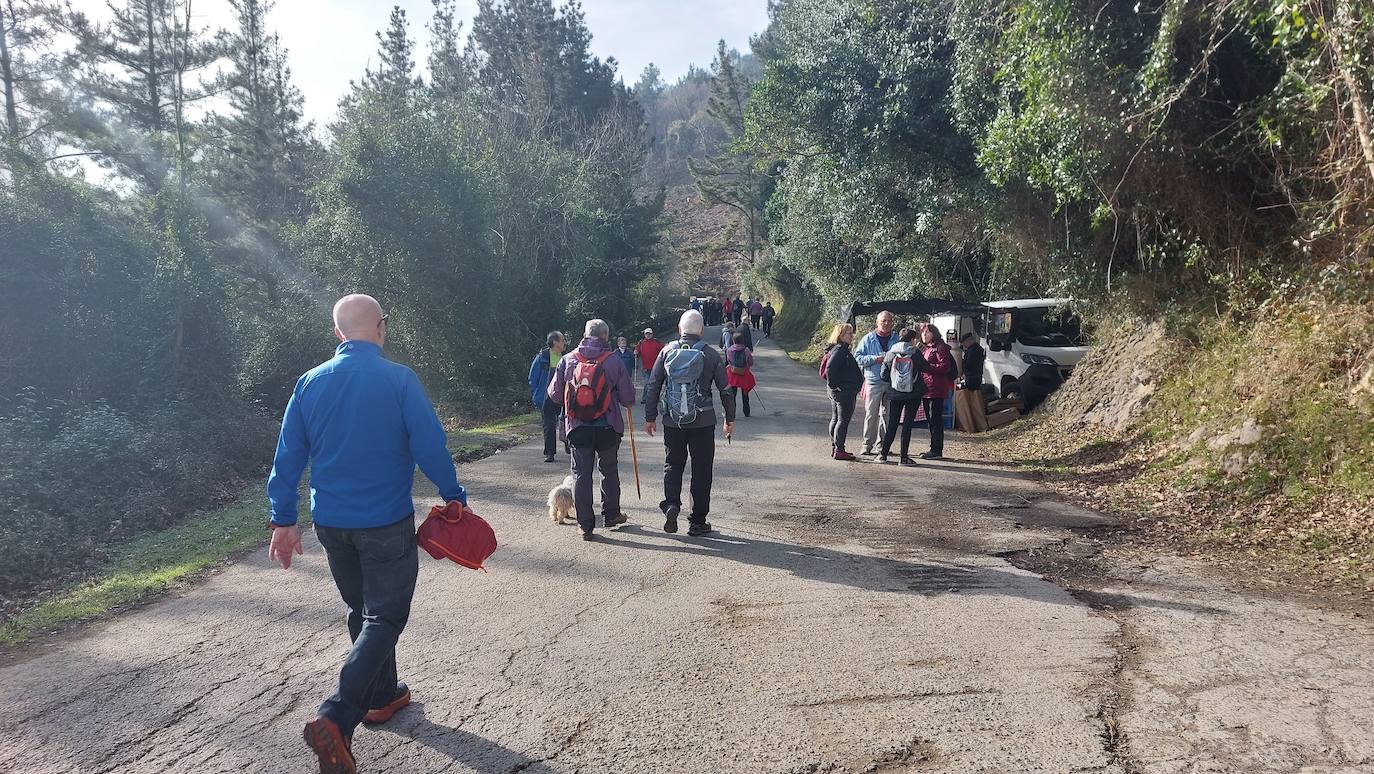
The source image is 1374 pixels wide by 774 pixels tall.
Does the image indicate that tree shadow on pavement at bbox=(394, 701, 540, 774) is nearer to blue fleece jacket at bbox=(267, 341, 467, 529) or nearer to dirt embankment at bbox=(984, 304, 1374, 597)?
blue fleece jacket at bbox=(267, 341, 467, 529)

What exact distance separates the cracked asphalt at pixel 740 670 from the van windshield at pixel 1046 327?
9289 mm

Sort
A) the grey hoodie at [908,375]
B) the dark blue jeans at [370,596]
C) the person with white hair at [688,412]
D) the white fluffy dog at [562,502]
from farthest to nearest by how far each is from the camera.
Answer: the grey hoodie at [908,375] → the white fluffy dog at [562,502] → the person with white hair at [688,412] → the dark blue jeans at [370,596]

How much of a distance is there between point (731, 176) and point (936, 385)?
160ft

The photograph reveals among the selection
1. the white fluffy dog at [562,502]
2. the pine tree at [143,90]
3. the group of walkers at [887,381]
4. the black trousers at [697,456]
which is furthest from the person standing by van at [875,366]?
the pine tree at [143,90]

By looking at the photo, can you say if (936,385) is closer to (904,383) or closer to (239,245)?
(904,383)

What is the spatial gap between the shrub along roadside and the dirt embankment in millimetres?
7668

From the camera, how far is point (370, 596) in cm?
363

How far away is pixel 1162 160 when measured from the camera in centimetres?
930

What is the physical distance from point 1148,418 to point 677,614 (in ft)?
25.9

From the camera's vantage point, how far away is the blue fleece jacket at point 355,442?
3621 millimetres

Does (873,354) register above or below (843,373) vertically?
above

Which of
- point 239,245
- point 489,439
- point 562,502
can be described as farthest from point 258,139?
point 562,502

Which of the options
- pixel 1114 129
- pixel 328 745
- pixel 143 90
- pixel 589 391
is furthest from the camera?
pixel 143 90

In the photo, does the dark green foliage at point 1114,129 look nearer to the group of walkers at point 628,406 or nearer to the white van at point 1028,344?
the white van at point 1028,344
